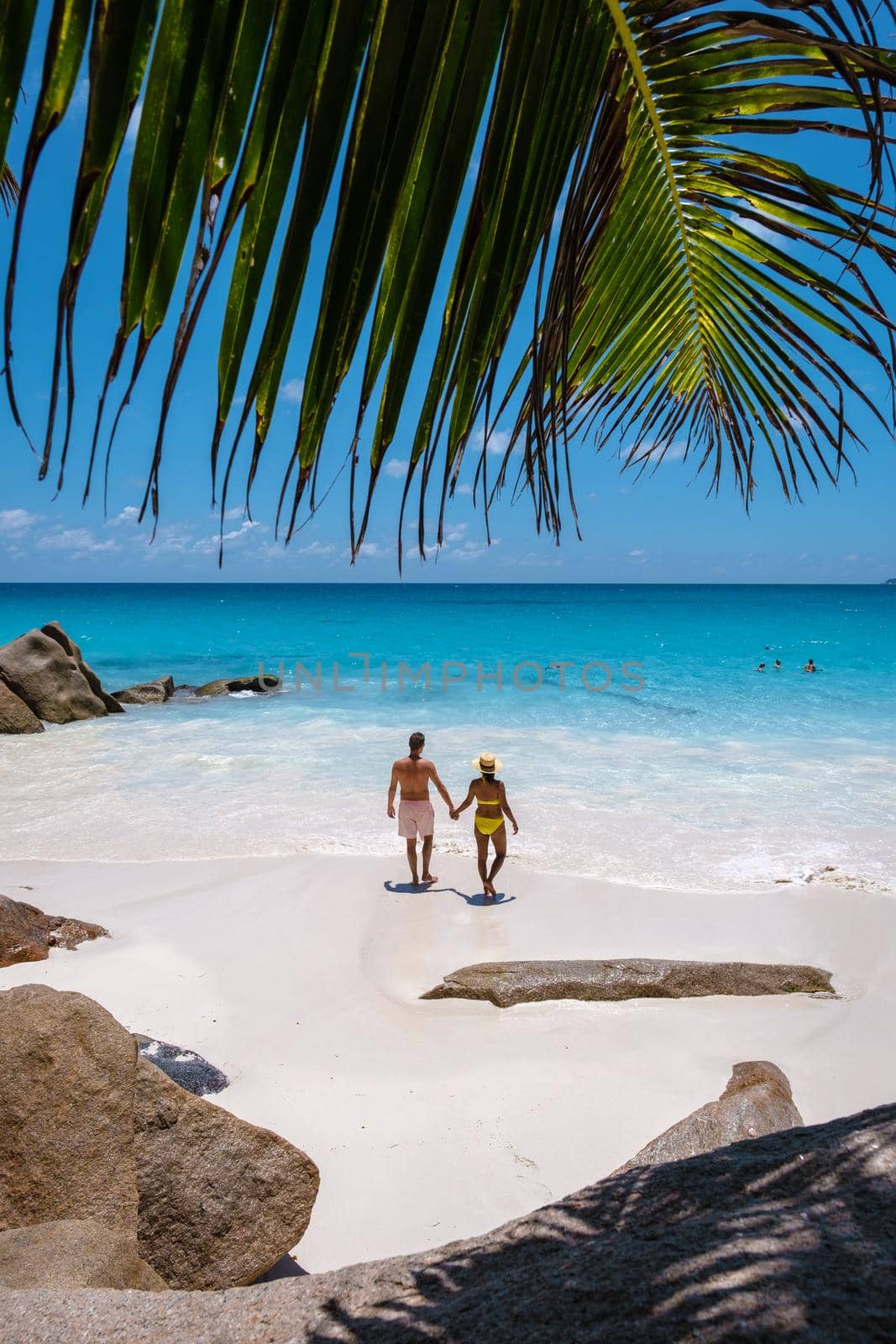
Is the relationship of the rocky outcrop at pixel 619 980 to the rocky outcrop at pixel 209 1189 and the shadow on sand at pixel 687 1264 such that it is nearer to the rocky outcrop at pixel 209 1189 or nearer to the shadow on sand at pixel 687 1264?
the rocky outcrop at pixel 209 1189

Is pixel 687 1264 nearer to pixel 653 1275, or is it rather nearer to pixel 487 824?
pixel 653 1275

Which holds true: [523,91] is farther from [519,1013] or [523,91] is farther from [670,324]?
[519,1013]

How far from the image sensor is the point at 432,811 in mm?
7871

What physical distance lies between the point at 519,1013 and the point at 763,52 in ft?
17.3

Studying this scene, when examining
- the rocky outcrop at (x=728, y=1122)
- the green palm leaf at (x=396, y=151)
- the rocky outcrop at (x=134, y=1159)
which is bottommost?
the rocky outcrop at (x=728, y=1122)

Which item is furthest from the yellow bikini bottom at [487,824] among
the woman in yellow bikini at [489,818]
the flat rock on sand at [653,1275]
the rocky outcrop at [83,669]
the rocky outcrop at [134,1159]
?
the rocky outcrop at [83,669]

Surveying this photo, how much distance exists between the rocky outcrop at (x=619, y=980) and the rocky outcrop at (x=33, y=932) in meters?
2.78

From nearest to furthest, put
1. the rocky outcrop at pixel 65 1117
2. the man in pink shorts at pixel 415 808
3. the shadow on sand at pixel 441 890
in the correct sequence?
the rocky outcrop at pixel 65 1117 → the shadow on sand at pixel 441 890 → the man in pink shorts at pixel 415 808

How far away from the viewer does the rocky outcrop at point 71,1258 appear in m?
2.21

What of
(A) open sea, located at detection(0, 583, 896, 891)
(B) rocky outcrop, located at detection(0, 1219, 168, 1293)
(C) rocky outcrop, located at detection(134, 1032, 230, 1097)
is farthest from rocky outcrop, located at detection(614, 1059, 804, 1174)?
(A) open sea, located at detection(0, 583, 896, 891)

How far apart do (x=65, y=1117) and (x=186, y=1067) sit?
5.33 feet

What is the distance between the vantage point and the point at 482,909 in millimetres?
7406

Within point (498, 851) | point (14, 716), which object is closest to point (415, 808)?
point (498, 851)

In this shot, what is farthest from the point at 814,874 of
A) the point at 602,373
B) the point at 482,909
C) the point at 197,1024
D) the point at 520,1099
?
the point at 602,373
